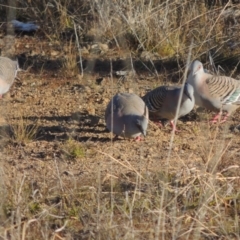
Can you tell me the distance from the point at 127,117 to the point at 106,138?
368 mm

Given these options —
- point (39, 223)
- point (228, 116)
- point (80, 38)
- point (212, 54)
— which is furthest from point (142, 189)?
point (80, 38)

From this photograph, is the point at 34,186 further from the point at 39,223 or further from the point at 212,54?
the point at 212,54

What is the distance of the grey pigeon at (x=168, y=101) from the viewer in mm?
5770

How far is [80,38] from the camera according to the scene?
319 inches

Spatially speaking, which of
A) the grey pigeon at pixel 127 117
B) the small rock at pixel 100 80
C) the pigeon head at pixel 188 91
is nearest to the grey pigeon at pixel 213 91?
the pigeon head at pixel 188 91

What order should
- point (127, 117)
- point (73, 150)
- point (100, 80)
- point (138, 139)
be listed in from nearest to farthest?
point (73, 150) < point (127, 117) < point (138, 139) < point (100, 80)

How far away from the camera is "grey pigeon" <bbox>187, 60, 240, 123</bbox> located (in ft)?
20.2

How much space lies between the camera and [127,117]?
217 inches

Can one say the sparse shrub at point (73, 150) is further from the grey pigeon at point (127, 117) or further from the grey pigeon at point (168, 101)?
the grey pigeon at point (168, 101)

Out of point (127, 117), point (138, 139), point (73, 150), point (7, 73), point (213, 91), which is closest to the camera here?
point (73, 150)

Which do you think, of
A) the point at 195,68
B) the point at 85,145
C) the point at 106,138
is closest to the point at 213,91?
the point at 195,68

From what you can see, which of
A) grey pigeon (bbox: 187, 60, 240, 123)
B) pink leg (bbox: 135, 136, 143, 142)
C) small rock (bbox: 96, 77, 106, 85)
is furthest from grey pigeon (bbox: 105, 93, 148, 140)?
small rock (bbox: 96, 77, 106, 85)

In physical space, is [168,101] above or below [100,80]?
above

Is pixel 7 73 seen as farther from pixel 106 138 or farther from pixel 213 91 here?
pixel 213 91
